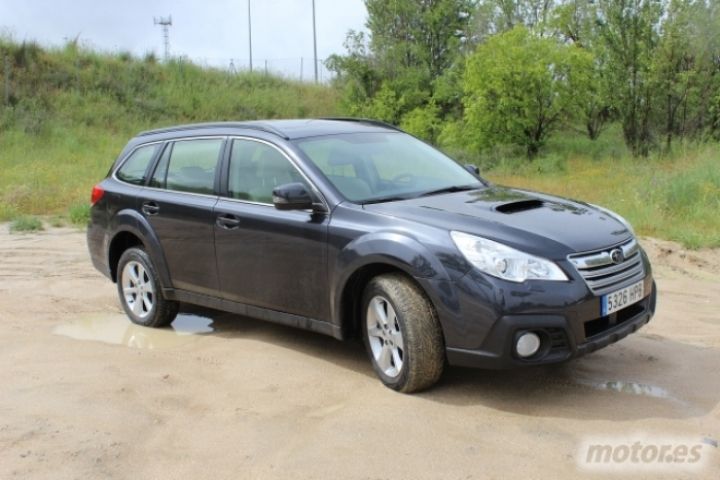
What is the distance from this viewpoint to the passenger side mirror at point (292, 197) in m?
4.90

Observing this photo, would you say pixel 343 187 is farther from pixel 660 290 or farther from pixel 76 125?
pixel 76 125

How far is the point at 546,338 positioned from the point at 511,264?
444 millimetres

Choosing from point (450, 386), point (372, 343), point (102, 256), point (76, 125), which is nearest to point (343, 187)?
point (372, 343)

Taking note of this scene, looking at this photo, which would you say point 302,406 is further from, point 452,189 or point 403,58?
point 403,58

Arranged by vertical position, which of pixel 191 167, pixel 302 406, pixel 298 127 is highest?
pixel 298 127

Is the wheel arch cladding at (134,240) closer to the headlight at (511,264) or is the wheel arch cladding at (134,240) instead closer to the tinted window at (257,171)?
the tinted window at (257,171)

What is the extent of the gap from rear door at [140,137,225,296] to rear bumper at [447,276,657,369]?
2223mm

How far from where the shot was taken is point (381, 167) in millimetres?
5457

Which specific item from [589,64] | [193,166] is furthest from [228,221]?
[589,64]

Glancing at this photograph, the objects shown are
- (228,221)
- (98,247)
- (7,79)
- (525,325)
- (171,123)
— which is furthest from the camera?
(171,123)

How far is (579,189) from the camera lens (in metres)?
15.8

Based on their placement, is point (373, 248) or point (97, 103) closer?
point (373, 248)

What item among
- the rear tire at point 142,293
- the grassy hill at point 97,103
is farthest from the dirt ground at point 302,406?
the grassy hill at point 97,103

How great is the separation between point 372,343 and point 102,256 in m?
3.14
